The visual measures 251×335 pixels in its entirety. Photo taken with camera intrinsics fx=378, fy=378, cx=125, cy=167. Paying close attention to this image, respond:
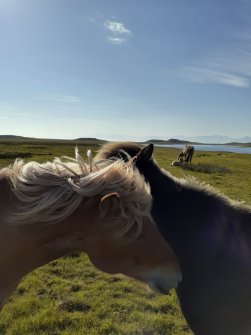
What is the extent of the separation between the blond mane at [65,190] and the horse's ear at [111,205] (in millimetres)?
45

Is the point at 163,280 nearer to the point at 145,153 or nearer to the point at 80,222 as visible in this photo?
the point at 80,222

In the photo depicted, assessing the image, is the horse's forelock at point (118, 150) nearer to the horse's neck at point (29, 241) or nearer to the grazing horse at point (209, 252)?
the grazing horse at point (209, 252)

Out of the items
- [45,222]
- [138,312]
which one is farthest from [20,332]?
[45,222]

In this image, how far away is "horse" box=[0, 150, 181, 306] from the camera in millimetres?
2186

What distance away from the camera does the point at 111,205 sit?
222cm

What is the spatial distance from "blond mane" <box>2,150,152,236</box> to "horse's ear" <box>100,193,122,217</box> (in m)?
0.04

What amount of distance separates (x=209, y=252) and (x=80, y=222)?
69.1 inches

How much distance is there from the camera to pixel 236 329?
11.8 ft

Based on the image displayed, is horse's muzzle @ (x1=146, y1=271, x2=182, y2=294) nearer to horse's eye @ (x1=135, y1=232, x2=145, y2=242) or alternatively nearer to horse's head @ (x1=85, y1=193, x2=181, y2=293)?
horse's head @ (x1=85, y1=193, x2=181, y2=293)

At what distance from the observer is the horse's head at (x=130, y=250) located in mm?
2258

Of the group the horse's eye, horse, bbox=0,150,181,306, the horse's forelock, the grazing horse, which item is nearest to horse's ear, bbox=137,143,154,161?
the horse's forelock

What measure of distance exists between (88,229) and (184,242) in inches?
64.0

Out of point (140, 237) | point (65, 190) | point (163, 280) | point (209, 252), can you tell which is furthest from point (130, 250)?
point (209, 252)

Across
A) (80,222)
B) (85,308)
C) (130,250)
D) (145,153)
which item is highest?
(145,153)
